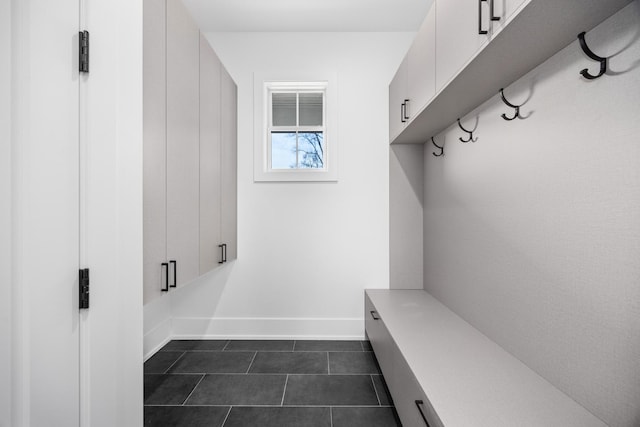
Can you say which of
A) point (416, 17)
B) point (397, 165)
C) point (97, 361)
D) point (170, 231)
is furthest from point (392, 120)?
point (97, 361)

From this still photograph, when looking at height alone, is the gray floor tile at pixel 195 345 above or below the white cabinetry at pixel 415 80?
below

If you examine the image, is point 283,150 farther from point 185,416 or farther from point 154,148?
point 185,416

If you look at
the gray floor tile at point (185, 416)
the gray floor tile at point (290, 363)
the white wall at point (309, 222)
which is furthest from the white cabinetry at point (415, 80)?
the gray floor tile at point (185, 416)

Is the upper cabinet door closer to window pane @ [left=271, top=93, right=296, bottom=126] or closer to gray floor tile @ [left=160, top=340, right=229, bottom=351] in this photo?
window pane @ [left=271, top=93, right=296, bottom=126]

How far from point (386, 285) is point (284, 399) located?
4.34ft

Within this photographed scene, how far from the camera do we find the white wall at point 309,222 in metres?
2.88

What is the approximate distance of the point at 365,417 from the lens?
5.80 feet

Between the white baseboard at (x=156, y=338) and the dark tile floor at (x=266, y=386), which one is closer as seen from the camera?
the dark tile floor at (x=266, y=386)

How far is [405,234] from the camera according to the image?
2809 millimetres

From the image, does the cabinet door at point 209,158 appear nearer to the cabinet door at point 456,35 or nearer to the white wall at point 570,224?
the cabinet door at point 456,35

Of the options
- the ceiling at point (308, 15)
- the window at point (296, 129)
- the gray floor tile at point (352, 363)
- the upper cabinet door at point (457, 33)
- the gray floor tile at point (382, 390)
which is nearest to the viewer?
the upper cabinet door at point (457, 33)

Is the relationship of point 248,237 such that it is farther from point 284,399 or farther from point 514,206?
point 514,206

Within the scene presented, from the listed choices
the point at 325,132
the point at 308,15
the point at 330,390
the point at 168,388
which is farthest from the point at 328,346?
the point at 308,15

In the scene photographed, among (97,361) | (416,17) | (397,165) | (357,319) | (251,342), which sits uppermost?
Result: (416,17)
